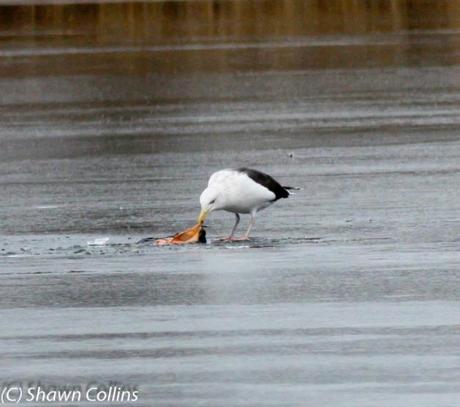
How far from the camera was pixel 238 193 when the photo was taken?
13.5 meters

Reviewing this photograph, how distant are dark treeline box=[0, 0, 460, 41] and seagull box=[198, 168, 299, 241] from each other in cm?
3075

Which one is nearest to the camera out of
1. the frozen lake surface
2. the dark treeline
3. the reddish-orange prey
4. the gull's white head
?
the frozen lake surface

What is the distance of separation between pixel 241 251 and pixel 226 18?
1651 inches

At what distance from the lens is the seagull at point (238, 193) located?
13.4m

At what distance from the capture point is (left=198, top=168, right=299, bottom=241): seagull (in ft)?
44.0

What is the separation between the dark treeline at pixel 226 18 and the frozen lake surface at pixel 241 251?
18819mm

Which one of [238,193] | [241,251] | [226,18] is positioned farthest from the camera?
[226,18]

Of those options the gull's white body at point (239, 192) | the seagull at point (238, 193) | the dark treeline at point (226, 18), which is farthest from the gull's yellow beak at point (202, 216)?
the dark treeline at point (226, 18)

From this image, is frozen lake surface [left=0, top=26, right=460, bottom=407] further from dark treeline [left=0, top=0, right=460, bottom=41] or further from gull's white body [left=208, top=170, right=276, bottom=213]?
dark treeline [left=0, top=0, right=460, bottom=41]

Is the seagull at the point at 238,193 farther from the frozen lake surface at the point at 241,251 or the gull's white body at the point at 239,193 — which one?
the frozen lake surface at the point at 241,251

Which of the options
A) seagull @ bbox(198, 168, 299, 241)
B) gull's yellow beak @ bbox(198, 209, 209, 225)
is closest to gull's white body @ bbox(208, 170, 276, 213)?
seagull @ bbox(198, 168, 299, 241)

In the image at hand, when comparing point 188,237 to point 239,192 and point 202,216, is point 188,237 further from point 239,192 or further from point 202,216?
point 239,192

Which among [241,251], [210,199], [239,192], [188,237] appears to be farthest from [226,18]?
[241,251]

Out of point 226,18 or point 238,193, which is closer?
point 238,193
